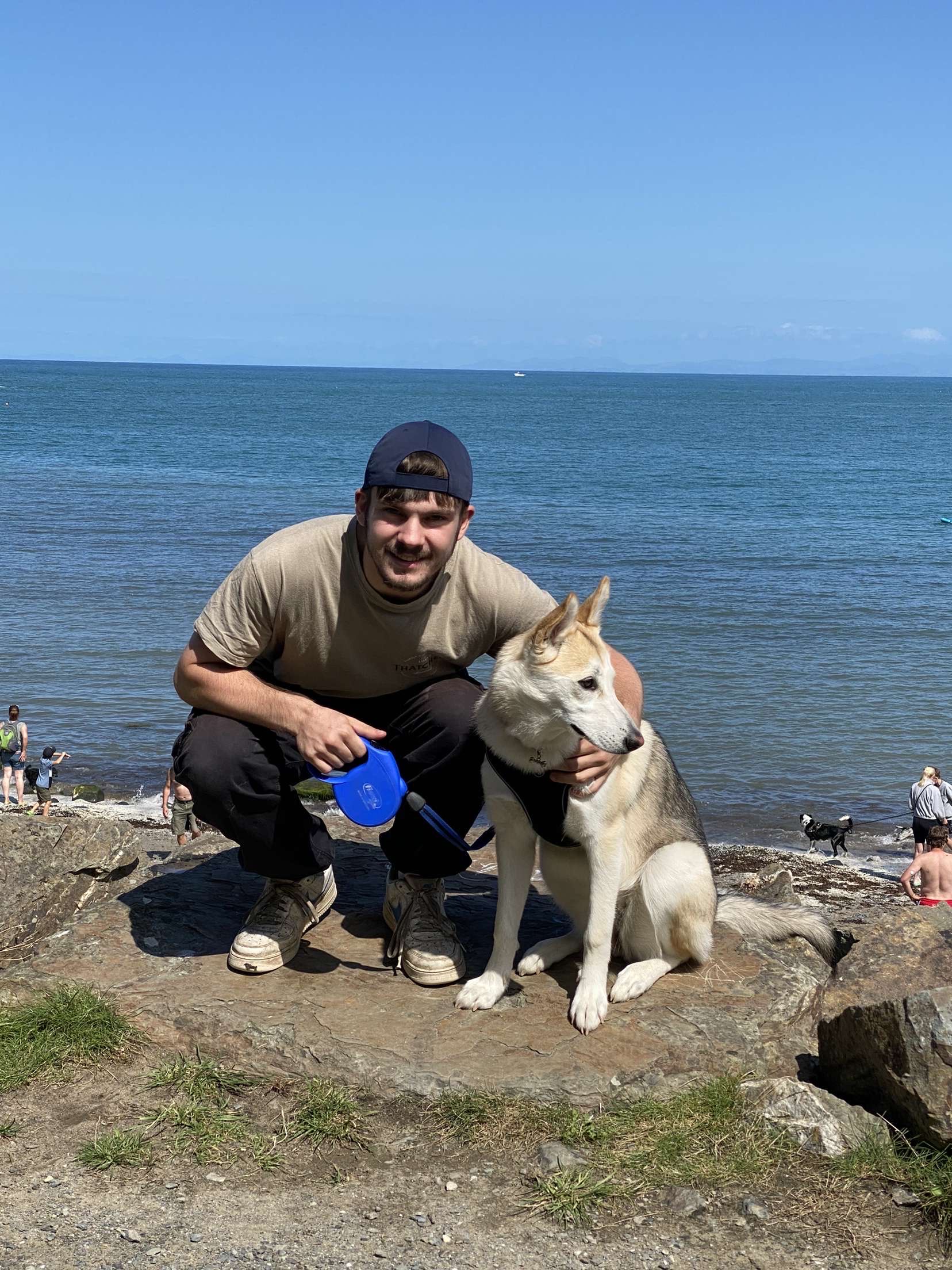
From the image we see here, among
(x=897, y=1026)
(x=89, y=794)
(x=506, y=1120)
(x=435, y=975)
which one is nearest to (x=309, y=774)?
(x=435, y=975)

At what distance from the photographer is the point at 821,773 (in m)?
14.4

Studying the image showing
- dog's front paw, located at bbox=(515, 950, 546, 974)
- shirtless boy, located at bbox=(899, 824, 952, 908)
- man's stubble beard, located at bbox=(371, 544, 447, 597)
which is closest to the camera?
man's stubble beard, located at bbox=(371, 544, 447, 597)

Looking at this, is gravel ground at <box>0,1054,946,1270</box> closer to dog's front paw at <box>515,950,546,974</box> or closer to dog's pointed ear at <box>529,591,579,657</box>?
dog's front paw at <box>515,950,546,974</box>

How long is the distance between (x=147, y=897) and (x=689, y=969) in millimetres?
2593

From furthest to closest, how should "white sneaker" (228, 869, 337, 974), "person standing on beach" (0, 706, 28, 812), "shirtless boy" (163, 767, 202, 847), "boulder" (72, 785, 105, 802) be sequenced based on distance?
1. "person standing on beach" (0, 706, 28, 812)
2. "boulder" (72, 785, 105, 802)
3. "shirtless boy" (163, 767, 202, 847)
4. "white sneaker" (228, 869, 337, 974)

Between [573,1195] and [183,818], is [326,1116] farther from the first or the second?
[183,818]

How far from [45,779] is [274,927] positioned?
954 cm

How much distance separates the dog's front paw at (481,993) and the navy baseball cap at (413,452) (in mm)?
1928

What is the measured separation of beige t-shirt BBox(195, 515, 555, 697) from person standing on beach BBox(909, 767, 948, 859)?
841 cm

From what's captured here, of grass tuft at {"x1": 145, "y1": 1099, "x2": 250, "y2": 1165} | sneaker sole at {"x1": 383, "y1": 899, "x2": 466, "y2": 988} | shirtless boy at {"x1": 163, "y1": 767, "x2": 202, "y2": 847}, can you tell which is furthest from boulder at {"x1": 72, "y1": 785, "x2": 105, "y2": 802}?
grass tuft at {"x1": 145, "y1": 1099, "x2": 250, "y2": 1165}

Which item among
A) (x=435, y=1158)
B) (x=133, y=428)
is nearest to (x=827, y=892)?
(x=435, y=1158)

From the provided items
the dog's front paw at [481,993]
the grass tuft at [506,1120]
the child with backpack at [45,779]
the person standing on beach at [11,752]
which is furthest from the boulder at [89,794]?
the grass tuft at [506,1120]

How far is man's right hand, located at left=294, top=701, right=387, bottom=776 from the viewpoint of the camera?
4270 millimetres

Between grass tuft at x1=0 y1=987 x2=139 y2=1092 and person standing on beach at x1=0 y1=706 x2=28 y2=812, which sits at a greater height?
grass tuft at x1=0 y1=987 x2=139 y2=1092
